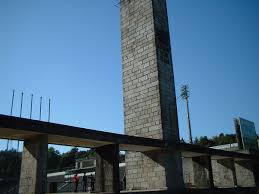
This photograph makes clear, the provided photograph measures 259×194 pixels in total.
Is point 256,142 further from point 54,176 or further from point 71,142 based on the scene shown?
point 54,176

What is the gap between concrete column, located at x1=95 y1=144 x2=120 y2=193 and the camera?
10.1 m

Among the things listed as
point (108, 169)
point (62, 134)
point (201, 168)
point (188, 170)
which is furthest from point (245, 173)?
point (62, 134)

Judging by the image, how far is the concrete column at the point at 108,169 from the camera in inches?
399

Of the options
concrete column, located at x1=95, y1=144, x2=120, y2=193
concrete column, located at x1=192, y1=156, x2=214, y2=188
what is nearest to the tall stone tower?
concrete column, located at x1=192, y1=156, x2=214, y2=188

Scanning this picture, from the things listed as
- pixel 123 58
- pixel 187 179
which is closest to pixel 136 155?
A: pixel 123 58

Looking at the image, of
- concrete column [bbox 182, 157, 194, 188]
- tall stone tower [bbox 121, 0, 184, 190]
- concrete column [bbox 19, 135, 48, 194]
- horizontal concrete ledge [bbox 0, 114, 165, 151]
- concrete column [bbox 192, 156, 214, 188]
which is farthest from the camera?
concrete column [bbox 182, 157, 194, 188]

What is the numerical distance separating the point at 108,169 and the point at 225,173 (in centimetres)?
1285

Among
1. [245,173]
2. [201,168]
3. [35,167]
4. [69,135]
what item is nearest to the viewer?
[35,167]

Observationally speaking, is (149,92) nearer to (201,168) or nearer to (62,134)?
(201,168)

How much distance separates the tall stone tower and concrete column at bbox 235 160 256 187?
979cm

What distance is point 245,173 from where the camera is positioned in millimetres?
20422

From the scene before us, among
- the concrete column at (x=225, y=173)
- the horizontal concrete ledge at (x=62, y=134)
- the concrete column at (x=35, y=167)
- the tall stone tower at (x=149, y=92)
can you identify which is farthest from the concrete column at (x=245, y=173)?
the concrete column at (x=35, y=167)

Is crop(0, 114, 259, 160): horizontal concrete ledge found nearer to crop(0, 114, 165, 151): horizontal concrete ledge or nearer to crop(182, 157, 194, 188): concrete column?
crop(0, 114, 165, 151): horizontal concrete ledge

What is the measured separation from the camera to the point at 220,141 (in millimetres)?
58906
